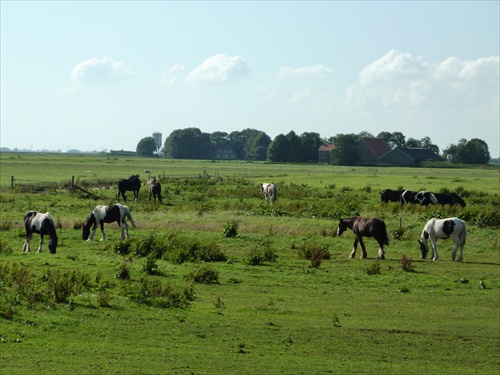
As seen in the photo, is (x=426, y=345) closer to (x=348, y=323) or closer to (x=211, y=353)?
(x=348, y=323)

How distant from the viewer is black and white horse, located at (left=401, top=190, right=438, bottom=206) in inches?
1838

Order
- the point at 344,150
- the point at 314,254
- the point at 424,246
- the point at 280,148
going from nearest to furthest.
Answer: the point at 314,254 → the point at 424,246 → the point at 344,150 → the point at 280,148

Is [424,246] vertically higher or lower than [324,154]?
lower

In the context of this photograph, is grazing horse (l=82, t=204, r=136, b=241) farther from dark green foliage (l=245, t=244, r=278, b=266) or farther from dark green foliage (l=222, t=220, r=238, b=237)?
dark green foliage (l=245, t=244, r=278, b=266)

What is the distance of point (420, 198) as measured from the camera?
47094 millimetres

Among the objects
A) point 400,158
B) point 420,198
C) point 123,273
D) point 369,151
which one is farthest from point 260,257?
point 369,151

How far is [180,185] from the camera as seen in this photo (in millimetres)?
66312

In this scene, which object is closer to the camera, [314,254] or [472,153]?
[314,254]

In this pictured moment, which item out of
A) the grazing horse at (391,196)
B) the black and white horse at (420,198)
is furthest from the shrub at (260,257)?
the grazing horse at (391,196)

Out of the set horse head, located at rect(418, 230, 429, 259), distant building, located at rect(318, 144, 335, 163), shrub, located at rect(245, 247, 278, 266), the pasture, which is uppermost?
distant building, located at rect(318, 144, 335, 163)

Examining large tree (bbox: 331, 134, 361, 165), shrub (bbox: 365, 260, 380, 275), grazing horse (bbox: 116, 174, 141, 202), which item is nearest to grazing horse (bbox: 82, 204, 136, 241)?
shrub (bbox: 365, 260, 380, 275)

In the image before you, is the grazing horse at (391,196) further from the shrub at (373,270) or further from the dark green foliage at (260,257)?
the shrub at (373,270)

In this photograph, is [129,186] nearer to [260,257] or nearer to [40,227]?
[40,227]

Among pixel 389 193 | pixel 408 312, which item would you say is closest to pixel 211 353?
pixel 408 312
